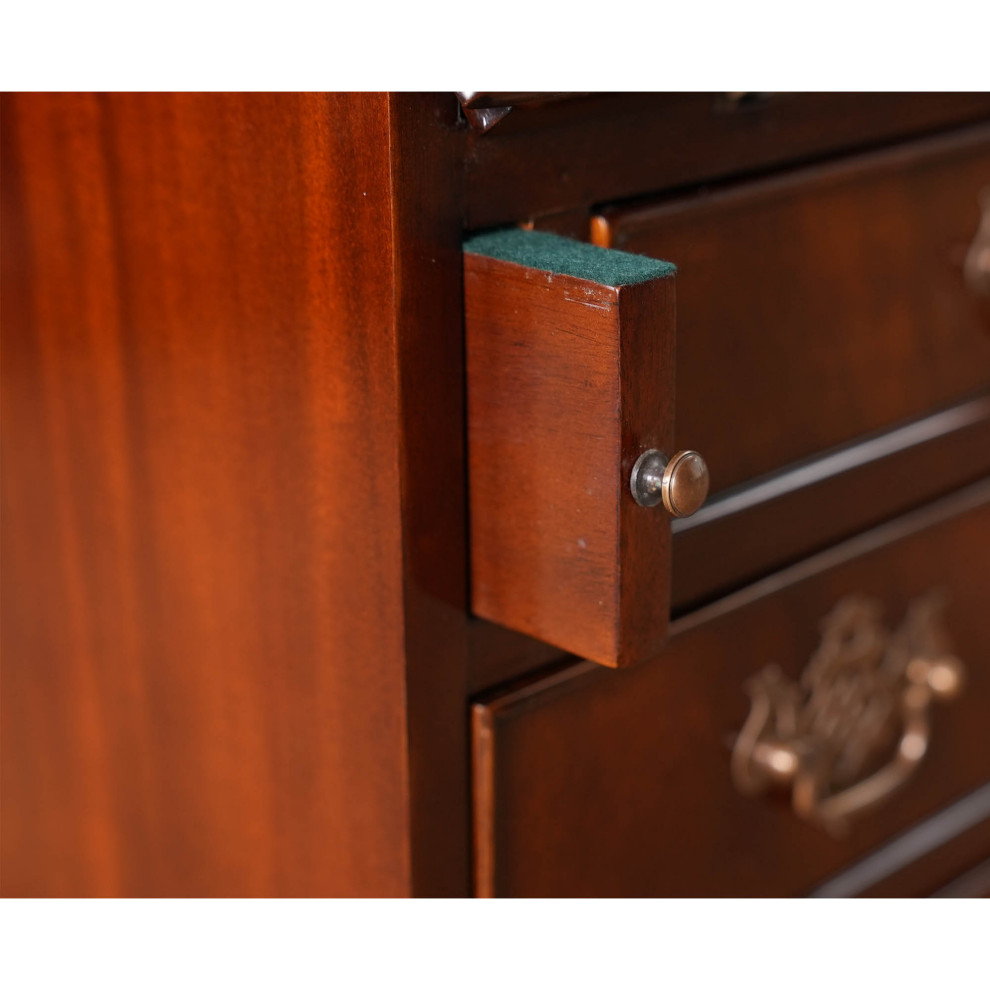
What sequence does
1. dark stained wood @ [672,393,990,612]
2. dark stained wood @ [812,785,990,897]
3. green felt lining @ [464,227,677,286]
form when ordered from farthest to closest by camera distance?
dark stained wood @ [812,785,990,897] < dark stained wood @ [672,393,990,612] < green felt lining @ [464,227,677,286]

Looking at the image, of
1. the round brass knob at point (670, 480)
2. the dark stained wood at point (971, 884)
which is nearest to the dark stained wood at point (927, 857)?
the dark stained wood at point (971, 884)

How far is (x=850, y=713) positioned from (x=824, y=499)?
0.09m

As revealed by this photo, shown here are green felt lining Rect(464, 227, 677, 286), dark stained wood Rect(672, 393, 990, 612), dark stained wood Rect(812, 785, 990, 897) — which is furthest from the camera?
dark stained wood Rect(812, 785, 990, 897)

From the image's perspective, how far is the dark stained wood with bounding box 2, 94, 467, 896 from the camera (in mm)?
347

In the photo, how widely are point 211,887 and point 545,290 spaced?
241 millimetres

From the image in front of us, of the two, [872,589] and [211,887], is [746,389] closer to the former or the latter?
[872,589]

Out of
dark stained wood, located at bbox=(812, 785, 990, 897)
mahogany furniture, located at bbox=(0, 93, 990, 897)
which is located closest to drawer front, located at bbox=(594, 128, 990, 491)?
mahogany furniture, located at bbox=(0, 93, 990, 897)

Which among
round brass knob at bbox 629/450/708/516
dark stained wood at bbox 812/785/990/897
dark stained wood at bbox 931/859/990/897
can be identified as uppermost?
round brass knob at bbox 629/450/708/516

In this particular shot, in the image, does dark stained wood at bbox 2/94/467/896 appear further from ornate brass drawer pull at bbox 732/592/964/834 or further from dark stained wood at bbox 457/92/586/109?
ornate brass drawer pull at bbox 732/592/964/834

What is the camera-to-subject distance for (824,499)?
47 cm

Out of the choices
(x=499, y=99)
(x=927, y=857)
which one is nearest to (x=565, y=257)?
(x=499, y=99)

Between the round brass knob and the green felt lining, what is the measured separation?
0.04 m

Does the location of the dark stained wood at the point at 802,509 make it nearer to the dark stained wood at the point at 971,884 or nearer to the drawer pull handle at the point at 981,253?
the drawer pull handle at the point at 981,253

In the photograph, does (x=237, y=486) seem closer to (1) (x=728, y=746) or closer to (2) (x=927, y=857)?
(1) (x=728, y=746)
